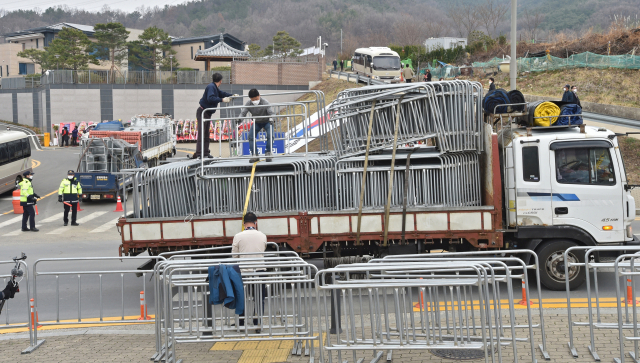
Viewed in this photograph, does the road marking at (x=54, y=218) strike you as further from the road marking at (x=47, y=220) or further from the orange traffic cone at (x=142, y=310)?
the orange traffic cone at (x=142, y=310)

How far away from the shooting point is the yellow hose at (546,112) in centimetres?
1054

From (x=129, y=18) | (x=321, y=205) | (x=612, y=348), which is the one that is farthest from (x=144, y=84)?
(x=129, y=18)

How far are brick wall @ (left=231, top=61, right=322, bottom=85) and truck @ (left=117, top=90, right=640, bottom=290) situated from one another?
A: 44.5 metres

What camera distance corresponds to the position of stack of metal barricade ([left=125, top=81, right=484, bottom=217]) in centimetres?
1052

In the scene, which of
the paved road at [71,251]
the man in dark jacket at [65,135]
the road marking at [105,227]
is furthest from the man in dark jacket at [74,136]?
the road marking at [105,227]

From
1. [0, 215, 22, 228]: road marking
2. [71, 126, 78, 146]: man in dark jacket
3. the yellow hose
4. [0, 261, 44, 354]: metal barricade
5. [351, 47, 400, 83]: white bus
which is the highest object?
[351, 47, 400, 83]: white bus

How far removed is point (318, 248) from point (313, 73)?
45.0 metres

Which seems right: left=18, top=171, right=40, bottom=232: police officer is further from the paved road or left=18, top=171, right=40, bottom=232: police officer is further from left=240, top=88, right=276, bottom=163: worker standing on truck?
left=240, top=88, right=276, bottom=163: worker standing on truck

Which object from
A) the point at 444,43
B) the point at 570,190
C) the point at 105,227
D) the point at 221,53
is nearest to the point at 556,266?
the point at 570,190

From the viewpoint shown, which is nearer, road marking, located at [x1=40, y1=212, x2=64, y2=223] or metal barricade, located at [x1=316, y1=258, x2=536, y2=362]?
metal barricade, located at [x1=316, y1=258, x2=536, y2=362]

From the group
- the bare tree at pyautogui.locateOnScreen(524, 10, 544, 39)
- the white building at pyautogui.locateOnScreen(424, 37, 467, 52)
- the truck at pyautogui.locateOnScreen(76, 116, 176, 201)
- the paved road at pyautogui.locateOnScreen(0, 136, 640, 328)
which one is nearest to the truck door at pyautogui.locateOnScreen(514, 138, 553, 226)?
the paved road at pyautogui.locateOnScreen(0, 136, 640, 328)

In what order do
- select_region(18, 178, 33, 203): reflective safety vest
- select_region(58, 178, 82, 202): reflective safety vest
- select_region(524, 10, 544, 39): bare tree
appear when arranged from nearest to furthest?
select_region(18, 178, 33, 203): reflective safety vest
select_region(58, 178, 82, 202): reflective safety vest
select_region(524, 10, 544, 39): bare tree

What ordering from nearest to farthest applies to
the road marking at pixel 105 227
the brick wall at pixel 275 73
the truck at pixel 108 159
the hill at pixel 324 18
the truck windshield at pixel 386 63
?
the road marking at pixel 105 227
the truck at pixel 108 159
the truck windshield at pixel 386 63
the brick wall at pixel 275 73
the hill at pixel 324 18

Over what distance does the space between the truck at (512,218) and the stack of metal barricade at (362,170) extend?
352 mm
